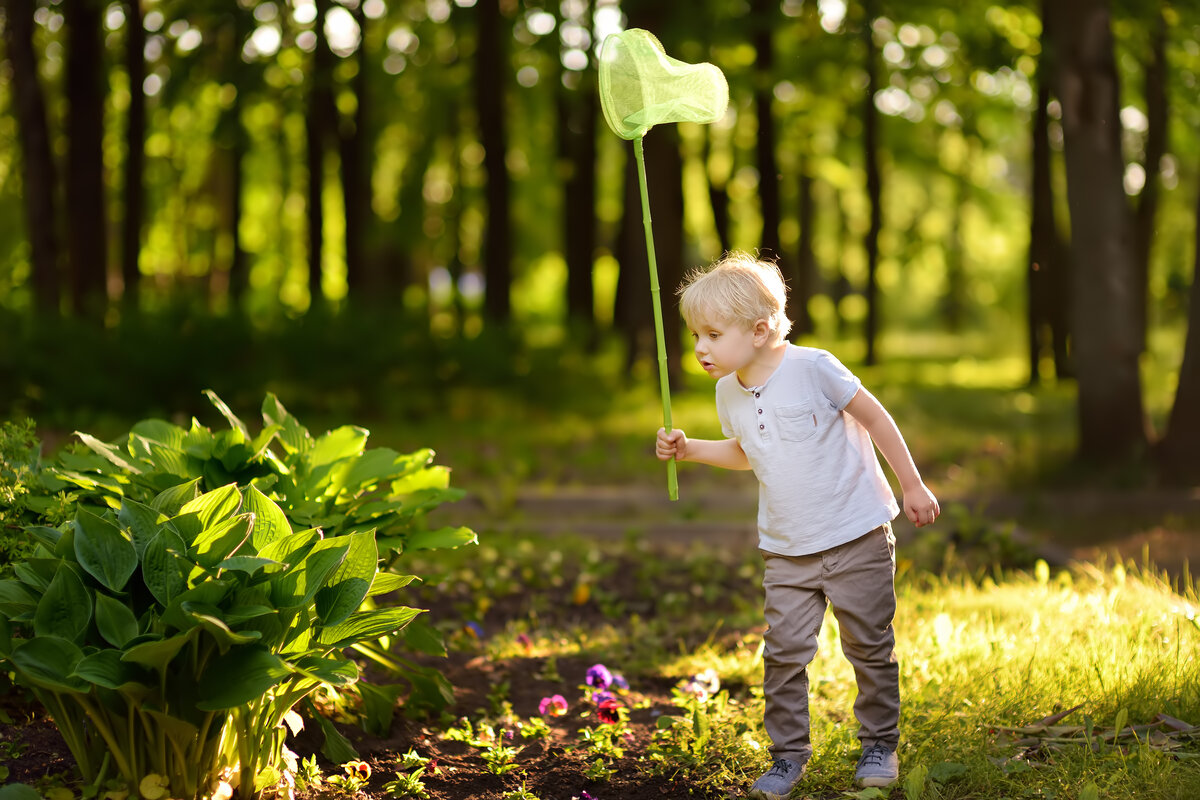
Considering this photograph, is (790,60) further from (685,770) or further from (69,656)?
(69,656)

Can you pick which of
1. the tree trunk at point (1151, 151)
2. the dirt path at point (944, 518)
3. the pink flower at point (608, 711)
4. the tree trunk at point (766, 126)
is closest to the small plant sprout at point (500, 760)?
the pink flower at point (608, 711)

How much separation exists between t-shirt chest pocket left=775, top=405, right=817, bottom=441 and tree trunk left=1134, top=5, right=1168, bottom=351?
28.7ft

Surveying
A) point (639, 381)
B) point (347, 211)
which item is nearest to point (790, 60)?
point (639, 381)

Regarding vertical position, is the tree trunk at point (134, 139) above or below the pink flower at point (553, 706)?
above

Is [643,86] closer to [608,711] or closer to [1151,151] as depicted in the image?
[608,711]

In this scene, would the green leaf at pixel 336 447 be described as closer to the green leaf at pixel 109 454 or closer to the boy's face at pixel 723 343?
the green leaf at pixel 109 454

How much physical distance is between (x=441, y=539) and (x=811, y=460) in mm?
1164

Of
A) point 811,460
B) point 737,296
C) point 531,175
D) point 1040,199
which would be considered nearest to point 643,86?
point 737,296

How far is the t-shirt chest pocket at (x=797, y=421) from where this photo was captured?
10.9 feet

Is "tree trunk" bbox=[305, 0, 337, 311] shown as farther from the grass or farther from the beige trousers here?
the beige trousers

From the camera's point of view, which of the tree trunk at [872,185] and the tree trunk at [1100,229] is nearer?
the tree trunk at [1100,229]

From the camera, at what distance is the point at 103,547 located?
2680mm

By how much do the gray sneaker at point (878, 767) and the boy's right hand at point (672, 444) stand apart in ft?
3.32

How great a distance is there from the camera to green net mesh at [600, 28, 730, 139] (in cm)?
342
